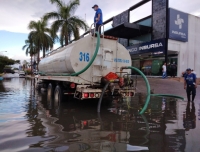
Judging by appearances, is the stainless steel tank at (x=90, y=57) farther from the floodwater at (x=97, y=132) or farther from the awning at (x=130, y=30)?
the awning at (x=130, y=30)

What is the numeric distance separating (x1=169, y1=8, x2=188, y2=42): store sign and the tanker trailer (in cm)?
1258

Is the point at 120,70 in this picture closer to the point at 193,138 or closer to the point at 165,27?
the point at 193,138

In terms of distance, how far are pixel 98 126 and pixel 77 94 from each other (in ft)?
7.74

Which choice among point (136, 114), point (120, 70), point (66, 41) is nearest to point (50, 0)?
point (66, 41)

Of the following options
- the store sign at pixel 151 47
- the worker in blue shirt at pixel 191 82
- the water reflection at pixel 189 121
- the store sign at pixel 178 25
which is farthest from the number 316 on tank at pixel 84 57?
the store sign at pixel 178 25

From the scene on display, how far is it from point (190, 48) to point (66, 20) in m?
Result: 14.1

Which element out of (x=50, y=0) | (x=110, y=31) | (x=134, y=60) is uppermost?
(x=50, y=0)

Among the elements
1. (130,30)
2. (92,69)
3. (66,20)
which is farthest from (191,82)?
(66,20)

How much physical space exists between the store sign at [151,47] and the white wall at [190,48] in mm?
1152

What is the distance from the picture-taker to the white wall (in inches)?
763

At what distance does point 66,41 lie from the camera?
67.4ft

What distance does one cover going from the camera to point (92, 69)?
24.1 ft

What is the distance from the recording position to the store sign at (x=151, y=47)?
18.6 metres

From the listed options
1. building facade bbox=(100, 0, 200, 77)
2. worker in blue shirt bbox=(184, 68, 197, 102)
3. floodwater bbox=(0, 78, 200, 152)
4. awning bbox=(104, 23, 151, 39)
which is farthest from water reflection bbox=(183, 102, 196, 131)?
awning bbox=(104, 23, 151, 39)
